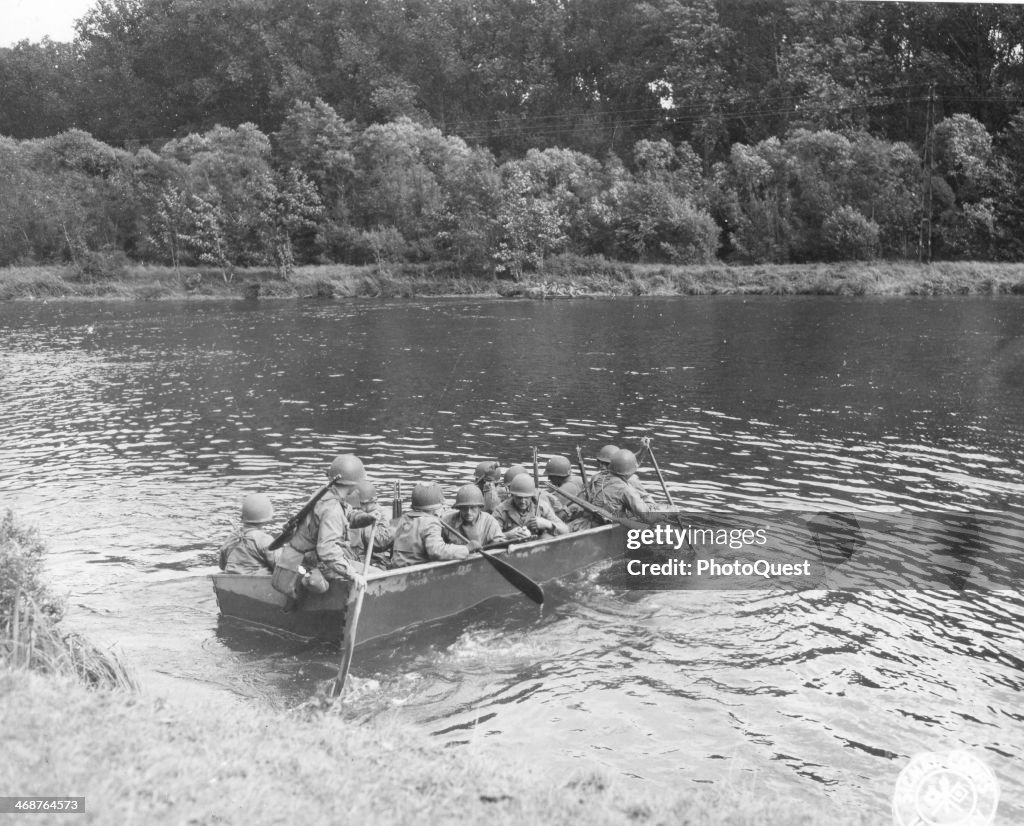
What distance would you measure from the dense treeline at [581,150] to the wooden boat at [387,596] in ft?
188

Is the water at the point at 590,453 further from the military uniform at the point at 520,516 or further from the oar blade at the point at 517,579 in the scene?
the military uniform at the point at 520,516

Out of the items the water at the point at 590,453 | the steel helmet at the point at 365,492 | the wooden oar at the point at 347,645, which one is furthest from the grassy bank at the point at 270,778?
the steel helmet at the point at 365,492

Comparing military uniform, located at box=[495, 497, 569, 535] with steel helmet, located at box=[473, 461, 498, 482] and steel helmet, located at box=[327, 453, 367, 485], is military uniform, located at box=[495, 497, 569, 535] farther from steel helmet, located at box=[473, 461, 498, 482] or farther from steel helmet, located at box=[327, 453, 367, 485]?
steel helmet, located at box=[327, 453, 367, 485]

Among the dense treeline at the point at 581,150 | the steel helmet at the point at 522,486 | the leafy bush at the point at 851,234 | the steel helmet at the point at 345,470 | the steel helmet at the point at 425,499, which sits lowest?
the steel helmet at the point at 522,486

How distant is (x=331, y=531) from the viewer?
468 inches

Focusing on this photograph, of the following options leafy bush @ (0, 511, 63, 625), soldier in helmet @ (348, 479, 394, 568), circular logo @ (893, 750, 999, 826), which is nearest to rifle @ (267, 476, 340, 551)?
soldier in helmet @ (348, 479, 394, 568)

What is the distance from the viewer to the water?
10.2 m

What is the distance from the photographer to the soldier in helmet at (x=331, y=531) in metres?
11.7

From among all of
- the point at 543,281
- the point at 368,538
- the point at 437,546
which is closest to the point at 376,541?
the point at 368,538

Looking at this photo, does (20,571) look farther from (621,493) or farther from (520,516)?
(621,493)

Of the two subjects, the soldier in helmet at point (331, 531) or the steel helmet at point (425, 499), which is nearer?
the soldier in helmet at point (331, 531)

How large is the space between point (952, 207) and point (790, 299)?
17.3 metres

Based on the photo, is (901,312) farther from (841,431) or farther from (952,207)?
(841,431)

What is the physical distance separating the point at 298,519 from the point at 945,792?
7.73 m
